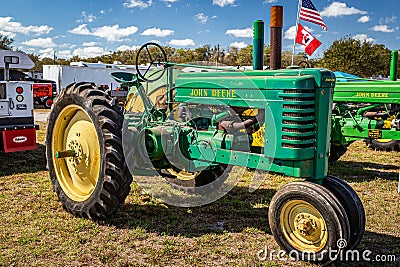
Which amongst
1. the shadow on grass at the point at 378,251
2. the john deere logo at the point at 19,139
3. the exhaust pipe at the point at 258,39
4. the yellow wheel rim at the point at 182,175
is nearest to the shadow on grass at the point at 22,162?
the john deere logo at the point at 19,139

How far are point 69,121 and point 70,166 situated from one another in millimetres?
537

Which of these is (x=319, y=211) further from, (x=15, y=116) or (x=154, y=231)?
(x=15, y=116)

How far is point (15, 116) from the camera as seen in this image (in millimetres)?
7273

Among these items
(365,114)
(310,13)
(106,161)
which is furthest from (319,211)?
(310,13)

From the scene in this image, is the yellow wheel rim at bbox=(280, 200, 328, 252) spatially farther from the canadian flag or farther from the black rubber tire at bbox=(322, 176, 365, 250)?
the canadian flag

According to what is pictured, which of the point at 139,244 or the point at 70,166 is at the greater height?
the point at 70,166

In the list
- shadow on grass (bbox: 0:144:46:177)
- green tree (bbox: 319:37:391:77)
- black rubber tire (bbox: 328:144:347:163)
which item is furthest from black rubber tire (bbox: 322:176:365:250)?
green tree (bbox: 319:37:391:77)

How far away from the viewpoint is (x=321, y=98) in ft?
12.3

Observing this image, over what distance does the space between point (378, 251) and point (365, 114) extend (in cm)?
452

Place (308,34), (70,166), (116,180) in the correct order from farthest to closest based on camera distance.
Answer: (308,34)
(70,166)
(116,180)

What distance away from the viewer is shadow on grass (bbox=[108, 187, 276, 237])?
4.47 meters

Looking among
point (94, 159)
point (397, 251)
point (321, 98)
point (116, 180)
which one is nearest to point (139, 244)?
point (116, 180)

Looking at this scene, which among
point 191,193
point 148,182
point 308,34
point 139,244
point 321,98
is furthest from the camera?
point 308,34

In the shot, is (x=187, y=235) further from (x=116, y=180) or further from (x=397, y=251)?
(x=397, y=251)
